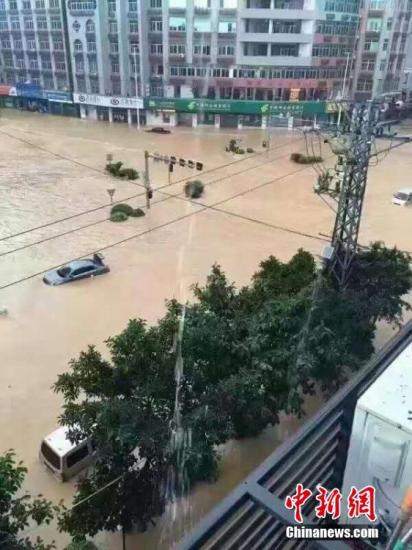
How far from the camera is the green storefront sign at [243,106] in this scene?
35.8m

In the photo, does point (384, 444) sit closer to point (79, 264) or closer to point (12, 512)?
point (12, 512)

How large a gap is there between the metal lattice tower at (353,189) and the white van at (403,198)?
523 inches

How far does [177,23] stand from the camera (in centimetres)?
3444

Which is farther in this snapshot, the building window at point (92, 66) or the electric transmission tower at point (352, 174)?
the building window at point (92, 66)

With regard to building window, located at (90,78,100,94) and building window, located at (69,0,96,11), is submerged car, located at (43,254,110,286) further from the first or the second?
building window, located at (69,0,96,11)

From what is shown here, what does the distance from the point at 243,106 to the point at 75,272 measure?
2564cm

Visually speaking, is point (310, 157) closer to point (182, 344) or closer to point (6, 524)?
point (182, 344)

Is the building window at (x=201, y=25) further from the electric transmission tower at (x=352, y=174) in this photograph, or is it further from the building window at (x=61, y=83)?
the electric transmission tower at (x=352, y=174)

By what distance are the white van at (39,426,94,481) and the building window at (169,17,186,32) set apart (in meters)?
33.3

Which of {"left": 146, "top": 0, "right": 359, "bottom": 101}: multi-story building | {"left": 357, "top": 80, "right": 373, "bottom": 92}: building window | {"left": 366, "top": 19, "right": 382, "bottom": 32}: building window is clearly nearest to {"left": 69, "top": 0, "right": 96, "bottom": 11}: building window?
{"left": 146, "top": 0, "right": 359, "bottom": 101}: multi-story building

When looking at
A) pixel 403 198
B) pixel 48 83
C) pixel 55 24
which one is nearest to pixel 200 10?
pixel 55 24

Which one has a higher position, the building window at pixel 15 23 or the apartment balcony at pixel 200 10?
the apartment balcony at pixel 200 10

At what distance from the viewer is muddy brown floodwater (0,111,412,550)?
359 inches

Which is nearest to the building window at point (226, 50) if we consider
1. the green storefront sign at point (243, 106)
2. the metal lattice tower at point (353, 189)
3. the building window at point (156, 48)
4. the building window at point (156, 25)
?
the green storefront sign at point (243, 106)
